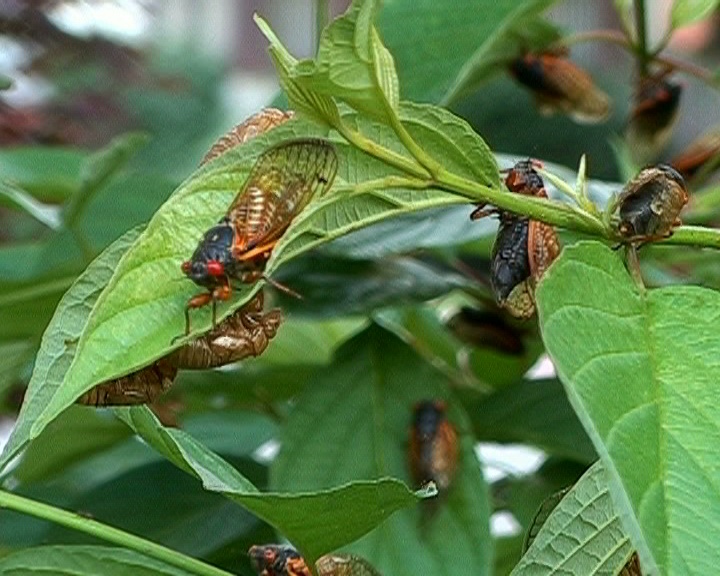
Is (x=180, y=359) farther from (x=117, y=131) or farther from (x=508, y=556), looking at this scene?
(x=117, y=131)

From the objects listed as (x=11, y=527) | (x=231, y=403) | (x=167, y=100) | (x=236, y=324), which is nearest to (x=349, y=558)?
(x=236, y=324)

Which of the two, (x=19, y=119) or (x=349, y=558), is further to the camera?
(x=19, y=119)

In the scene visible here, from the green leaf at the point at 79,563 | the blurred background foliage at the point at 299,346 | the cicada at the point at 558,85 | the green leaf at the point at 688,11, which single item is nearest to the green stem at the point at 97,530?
the green leaf at the point at 79,563

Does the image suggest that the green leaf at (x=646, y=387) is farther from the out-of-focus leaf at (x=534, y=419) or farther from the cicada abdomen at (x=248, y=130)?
the out-of-focus leaf at (x=534, y=419)

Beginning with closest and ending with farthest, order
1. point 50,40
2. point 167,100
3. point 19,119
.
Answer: point 19,119 → point 50,40 → point 167,100

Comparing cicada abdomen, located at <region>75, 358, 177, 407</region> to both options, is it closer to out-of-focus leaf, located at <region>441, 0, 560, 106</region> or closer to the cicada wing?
the cicada wing

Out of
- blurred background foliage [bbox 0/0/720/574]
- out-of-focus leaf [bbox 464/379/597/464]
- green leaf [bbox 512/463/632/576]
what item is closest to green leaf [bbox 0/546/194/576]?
green leaf [bbox 512/463/632/576]
